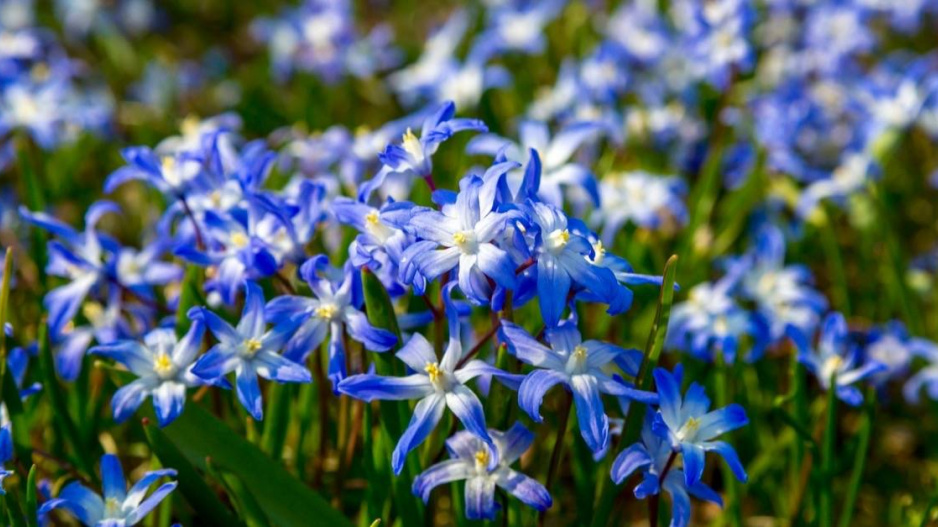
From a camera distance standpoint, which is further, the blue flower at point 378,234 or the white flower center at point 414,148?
the white flower center at point 414,148

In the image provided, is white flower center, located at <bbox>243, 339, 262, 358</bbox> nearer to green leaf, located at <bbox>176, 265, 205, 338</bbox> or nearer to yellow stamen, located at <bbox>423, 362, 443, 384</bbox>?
green leaf, located at <bbox>176, 265, 205, 338</bbox>

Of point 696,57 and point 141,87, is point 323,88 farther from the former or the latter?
point 696,57

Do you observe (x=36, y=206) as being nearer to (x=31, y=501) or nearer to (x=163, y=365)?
(x=163, y=365)

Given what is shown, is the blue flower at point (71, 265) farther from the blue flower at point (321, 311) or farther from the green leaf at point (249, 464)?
the blue flower at point (321, 311)

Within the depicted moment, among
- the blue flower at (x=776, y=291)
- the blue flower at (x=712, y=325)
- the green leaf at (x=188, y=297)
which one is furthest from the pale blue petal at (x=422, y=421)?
the blue flower at (x=776, y=291)

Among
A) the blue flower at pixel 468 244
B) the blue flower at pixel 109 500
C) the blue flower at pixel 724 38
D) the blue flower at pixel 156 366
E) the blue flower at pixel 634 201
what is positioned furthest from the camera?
the blue flower at pixel 724 38

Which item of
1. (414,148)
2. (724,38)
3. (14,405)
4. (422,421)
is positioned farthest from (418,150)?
(724,38)

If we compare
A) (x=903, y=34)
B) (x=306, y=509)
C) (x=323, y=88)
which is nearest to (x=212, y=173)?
(x=306, y=509)
